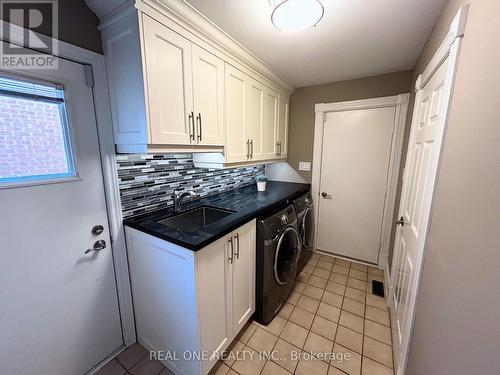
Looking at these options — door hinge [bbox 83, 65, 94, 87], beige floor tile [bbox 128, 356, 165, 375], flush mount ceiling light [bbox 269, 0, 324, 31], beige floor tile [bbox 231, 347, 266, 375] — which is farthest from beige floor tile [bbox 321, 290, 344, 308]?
door hinge [bbox 83, 65, 94, 87]

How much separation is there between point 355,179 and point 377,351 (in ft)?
5.57

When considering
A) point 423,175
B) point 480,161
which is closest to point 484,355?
point 480,161

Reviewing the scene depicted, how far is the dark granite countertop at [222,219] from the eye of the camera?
113cm

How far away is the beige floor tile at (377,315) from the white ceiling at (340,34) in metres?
2.25

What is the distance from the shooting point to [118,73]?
1.17 metres

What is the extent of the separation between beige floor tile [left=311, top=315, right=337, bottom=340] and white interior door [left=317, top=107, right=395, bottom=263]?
119 cm

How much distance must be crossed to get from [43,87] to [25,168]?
422mm

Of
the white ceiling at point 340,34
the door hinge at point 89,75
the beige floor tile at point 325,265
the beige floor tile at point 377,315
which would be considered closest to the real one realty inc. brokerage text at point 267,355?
the beige floor tile at point 377,315

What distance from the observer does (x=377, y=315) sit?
1.81 m

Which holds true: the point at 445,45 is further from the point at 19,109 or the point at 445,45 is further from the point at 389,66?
the point at 19,109

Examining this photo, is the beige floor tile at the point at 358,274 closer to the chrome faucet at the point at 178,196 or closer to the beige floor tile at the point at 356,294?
the beige floor tile at the point at 356,294

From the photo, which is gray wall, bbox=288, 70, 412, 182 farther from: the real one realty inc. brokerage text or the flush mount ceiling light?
the real one realty inc. brokerage text

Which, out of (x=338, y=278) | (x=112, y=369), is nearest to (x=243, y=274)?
(x=112, y=369)

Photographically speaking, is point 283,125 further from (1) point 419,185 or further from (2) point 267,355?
(2) point 267,355
